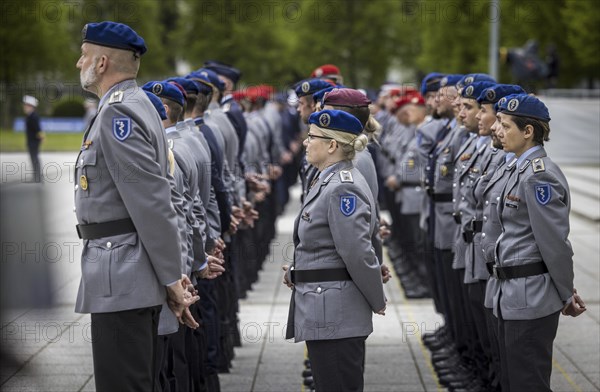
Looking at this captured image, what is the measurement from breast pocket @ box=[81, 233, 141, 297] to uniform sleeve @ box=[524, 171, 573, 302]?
219 cm

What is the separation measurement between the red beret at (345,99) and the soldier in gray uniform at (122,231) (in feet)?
6.61

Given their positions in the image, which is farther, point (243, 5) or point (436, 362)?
point (243, 5)

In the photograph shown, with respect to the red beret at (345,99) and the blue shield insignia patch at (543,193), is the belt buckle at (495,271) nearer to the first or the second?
the blue shield insignia patch at (543,193)

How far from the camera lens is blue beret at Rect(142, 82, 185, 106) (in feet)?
21.7

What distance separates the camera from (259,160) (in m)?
13.3

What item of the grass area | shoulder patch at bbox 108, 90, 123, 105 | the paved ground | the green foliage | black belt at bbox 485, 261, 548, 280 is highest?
shoulder patch at bbox 108, 90, 123, 105

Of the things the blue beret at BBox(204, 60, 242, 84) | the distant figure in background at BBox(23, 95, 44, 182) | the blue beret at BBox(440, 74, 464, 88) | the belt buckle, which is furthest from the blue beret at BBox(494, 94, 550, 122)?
the distant figure in background at BBox(23, 95, 44, 182)

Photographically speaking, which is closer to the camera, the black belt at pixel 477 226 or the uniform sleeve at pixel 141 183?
the uniform sleeve at pixel 141 183

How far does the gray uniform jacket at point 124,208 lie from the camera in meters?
4.79

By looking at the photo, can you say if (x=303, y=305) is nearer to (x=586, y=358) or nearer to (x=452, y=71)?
(x=586, y=358)

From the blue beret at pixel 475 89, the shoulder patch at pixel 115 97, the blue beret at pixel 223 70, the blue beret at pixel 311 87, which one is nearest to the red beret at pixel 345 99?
the blue beret at pixel 311 87

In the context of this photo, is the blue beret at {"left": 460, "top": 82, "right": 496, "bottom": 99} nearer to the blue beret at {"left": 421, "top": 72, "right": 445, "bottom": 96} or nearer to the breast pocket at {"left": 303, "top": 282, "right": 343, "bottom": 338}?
the blue beret at {"left": 421, "top": 72, "right": 445, "bottom": 96}

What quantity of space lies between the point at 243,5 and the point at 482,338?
156 feet

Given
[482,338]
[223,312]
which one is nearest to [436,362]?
[482,338]
